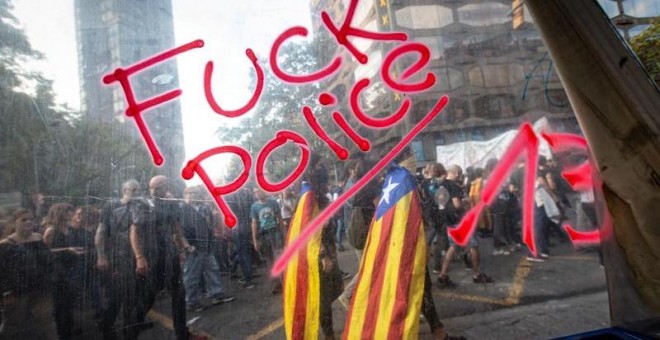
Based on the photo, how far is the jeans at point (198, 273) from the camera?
1.97 metres

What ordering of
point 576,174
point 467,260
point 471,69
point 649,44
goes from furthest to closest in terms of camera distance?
point 649,44 < point 576,174 < point 471,69 < point 467,260

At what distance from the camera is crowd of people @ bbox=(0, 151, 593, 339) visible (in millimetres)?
1808

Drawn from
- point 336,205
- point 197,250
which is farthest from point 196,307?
point 336,205

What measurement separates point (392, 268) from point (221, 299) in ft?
3.37

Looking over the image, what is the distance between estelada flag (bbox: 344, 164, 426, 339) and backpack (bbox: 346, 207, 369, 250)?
0.04m

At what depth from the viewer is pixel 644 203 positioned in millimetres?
1976

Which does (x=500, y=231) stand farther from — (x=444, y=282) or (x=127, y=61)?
(x=127, y=61)

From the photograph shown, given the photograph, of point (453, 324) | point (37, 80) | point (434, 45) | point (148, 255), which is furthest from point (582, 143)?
point (37, 80)

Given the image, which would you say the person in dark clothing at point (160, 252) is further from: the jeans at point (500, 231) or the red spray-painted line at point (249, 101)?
the jeans at point (500, 231)

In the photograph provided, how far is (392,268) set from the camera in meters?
2.13

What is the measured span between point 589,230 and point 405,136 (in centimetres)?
151

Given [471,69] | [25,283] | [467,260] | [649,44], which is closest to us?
[25,283]

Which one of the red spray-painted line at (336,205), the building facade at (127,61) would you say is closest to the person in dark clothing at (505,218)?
the red spray-painted line at (336,205)

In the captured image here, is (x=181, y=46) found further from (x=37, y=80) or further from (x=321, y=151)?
(x=321, y=151)
